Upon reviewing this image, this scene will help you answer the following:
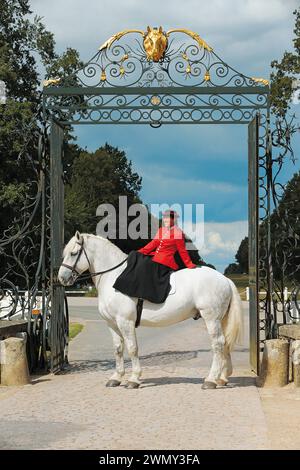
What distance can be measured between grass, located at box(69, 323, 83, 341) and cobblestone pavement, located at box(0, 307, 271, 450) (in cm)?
495

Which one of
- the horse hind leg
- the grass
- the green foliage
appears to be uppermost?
the green foliage

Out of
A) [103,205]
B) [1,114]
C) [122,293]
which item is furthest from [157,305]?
[103,205]

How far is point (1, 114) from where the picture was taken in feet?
109

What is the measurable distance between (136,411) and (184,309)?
2.26m

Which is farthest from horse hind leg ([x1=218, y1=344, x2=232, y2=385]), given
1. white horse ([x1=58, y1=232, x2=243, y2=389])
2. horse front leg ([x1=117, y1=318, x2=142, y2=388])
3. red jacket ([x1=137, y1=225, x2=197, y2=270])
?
red jacket ([x1=137, y1=225, x2=197, y2=270])

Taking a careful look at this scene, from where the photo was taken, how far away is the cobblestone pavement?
7.43m

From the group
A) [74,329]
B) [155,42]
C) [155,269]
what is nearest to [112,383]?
[155,269]

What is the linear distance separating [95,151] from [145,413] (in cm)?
6310

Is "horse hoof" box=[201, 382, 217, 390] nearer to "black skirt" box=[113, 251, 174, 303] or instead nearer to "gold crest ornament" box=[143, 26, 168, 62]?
"black skirt" box=[113, 251, 174, 303]

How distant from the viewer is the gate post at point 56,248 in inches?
483

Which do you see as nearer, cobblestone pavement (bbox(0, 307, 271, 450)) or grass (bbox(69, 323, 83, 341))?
cobblestone pavement (bbox(0, 307, 271, 450))

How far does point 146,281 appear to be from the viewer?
10945 millimetres

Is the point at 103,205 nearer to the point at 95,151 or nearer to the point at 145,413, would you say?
the point at 95,151

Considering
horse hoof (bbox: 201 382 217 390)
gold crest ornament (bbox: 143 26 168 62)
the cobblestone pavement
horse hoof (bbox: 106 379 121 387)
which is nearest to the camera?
the cobblestone pavement
